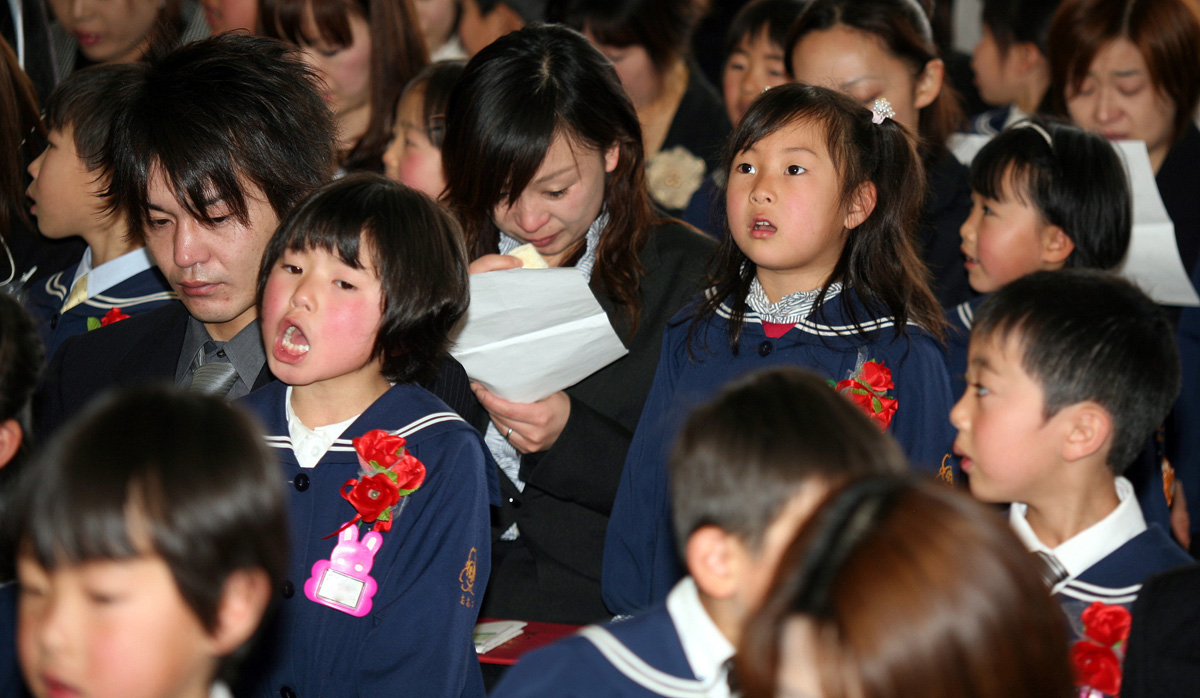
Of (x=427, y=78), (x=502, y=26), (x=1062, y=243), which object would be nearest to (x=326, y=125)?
(x=427, y=78)

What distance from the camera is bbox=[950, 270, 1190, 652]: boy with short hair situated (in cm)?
177

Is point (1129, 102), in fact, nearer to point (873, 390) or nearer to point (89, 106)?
point (873, 390)

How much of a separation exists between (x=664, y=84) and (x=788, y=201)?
78.4 inches

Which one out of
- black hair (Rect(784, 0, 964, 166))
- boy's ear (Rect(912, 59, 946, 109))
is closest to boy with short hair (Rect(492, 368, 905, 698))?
black hair (Rect(784, 0, 964, 166))

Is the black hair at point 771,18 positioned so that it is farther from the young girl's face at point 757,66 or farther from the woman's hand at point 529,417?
the woman's hand at point 529,417

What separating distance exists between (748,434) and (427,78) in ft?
6.48

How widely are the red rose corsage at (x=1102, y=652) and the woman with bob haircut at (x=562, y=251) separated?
951 mm

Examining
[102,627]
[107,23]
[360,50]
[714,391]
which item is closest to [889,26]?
[714,391]

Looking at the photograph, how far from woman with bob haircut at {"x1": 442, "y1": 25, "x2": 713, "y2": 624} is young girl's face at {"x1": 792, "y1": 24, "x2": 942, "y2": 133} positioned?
26.5 inches

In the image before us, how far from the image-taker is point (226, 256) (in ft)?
6.59

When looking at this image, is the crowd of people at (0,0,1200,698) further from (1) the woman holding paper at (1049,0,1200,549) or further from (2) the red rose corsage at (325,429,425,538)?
(1) the woman holding paper at (1049,0,1200,549)

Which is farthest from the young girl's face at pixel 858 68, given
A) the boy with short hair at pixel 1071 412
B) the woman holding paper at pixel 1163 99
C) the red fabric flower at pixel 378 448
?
the red fabric flower at pixel 378 448

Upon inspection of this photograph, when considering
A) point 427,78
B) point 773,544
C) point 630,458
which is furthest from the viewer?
point 427,78

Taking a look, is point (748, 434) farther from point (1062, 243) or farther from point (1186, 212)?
point (1186, 212)
